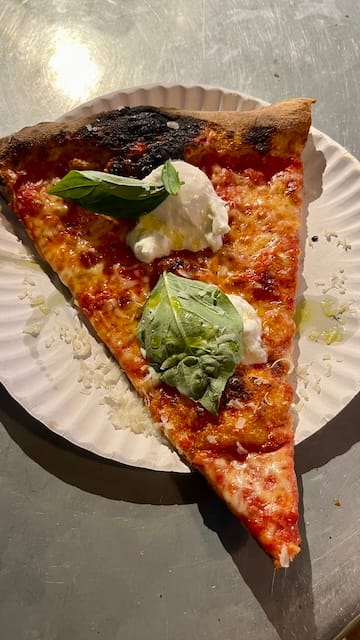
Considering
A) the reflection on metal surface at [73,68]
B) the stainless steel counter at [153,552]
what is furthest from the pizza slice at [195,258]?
the reflection on metal surface at [73,68]

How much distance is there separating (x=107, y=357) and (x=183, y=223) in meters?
0.44

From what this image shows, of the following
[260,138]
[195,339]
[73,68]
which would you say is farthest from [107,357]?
[73,68]

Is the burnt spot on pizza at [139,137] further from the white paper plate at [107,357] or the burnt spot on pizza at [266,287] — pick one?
the burnt spot on pizza at [266,287]

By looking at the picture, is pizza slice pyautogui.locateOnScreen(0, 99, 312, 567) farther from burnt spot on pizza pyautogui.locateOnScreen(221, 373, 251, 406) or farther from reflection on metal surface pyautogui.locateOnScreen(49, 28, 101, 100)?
reflection on metal surface pyautogui.locateOnScreen(49, 28, 101, 100)

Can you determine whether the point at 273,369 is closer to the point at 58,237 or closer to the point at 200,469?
the point at 200,469

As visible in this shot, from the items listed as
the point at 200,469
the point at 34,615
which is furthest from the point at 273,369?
the point at 34,615

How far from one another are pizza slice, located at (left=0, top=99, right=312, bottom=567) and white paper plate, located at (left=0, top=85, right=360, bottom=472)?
0.26 feet

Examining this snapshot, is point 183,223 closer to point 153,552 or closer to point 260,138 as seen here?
point 260,138

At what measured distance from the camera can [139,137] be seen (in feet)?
6.86

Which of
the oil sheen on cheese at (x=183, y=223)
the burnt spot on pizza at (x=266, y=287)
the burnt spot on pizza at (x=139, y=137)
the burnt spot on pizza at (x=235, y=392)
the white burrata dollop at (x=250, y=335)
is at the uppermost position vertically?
A: the burnt spot on pizza at (x=139, y=137)

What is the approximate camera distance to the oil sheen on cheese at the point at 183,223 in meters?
1.97

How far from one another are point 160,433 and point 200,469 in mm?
154

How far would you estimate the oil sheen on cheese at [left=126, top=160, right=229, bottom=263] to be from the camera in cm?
197

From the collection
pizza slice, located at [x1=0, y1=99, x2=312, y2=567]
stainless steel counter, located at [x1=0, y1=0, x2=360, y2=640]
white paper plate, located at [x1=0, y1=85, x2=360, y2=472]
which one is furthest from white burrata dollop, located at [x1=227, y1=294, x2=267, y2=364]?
stainless steel counter, located at [x1=0, y1=0, x2=360, y2=640]
